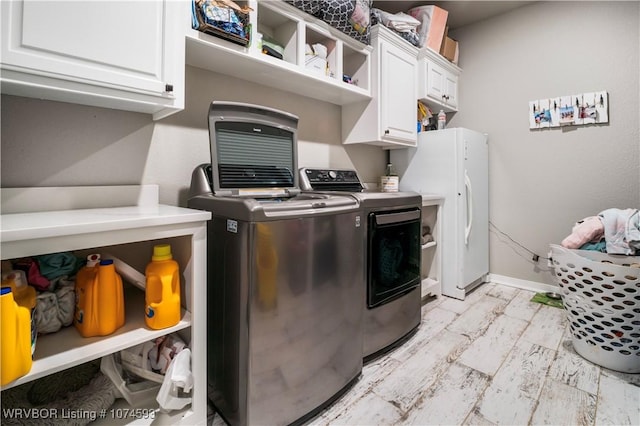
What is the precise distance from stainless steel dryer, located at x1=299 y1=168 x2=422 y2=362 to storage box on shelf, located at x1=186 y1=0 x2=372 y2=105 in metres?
0.57

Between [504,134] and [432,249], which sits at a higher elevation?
[504,134]

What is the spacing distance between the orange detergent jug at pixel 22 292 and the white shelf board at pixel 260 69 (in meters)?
1.09

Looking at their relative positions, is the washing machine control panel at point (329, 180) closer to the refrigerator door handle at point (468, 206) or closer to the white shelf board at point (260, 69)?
the white shelf board at point (260, 69)

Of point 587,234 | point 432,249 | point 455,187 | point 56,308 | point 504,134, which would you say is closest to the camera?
point 56,308

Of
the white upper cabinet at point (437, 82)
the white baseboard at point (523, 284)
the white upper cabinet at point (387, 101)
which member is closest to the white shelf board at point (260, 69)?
the white upper cabinet at point (387, 101)

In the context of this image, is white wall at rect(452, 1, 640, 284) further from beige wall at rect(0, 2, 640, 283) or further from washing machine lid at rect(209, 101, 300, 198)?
washing machine lid at rect(209, 101, 300, 198)

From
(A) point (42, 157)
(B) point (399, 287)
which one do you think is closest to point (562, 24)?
(B) point (399, 287)

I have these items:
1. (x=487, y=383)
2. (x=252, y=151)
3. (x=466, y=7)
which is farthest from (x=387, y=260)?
(x=466, y=7)

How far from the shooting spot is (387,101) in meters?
2.29

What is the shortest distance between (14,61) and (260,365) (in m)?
1.24

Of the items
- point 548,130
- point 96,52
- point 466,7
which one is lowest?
point 96,52

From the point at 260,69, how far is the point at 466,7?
241cm

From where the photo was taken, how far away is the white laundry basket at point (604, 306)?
59.4 inches

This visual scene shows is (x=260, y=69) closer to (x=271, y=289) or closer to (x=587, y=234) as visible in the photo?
(x=271, y=289)
